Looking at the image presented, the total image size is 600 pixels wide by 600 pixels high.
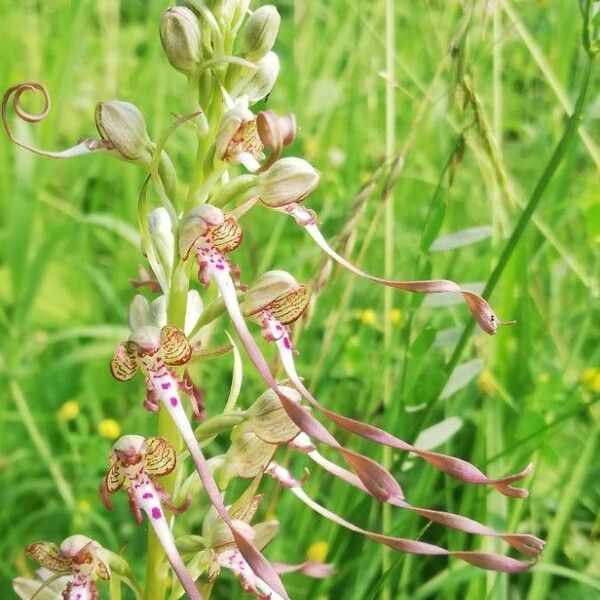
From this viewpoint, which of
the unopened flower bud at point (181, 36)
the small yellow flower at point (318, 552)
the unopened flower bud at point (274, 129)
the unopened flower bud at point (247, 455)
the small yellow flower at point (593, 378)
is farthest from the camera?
the small yellow flower at point (593, 378)

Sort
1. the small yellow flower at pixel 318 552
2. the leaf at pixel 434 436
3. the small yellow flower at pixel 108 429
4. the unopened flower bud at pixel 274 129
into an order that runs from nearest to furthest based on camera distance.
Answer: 1. the unopened flower bud at pixel 274 129
2. the leaf at pixel 434 436
3. the small yellow flower at pixel 318 552
4. the small yellow flower at pixel 108 429

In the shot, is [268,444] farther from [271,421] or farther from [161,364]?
[161,364]

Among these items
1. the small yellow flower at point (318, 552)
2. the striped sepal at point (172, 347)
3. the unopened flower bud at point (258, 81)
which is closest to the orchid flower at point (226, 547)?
the striped sepal at point (172, 347)

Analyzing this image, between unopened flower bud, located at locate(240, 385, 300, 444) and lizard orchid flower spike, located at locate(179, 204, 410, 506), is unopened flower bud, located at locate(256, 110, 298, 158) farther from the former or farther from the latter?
unopened flower bud, located at locate(240, 385, 300, 444)

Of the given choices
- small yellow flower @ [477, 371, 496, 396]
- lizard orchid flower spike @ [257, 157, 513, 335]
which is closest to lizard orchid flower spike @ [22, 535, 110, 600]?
lizard orchid flower spike @ [257, 157, 513, 335]

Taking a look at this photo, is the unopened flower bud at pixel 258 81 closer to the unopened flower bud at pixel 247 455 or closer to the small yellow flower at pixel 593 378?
the unopened flower bud at pixel 247 455

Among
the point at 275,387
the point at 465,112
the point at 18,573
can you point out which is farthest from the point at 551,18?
the point at 275,387

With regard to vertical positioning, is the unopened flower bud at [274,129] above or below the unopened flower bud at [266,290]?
above

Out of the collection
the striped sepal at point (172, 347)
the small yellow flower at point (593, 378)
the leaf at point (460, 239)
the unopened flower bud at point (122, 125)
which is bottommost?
the small yellow flower at point (593, 378)

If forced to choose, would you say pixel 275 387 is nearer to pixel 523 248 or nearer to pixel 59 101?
pixel 523 248
